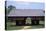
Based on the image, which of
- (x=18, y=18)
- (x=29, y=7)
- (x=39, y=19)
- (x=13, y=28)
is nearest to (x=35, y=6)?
(x=29, y=7)

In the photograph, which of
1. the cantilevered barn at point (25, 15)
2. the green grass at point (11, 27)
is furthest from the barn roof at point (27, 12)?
the green grass at point (11, 27)

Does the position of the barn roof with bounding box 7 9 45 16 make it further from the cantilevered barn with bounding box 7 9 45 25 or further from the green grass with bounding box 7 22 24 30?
the green grass with bounding box 7 22 24 30

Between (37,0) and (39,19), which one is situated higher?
(37,0)

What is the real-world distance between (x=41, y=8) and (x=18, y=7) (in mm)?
327

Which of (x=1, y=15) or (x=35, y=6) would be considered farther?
(x=35, y=6)

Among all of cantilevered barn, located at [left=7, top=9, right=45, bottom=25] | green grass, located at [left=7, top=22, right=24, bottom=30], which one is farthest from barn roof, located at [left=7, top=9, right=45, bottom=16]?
green grass, located at [left=7, top=22, right=24, bottom=30]

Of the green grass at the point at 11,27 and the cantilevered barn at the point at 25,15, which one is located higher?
the cantilevered barn at the point at 25,15

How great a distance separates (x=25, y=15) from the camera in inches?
43.9

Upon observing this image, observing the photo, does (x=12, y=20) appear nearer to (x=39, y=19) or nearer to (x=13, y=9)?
(x=13, y=9)

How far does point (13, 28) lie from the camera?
1.09 meters

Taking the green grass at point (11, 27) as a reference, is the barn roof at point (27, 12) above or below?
above

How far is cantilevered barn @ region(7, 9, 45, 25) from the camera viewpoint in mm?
1095

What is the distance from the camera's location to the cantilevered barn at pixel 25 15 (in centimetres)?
109

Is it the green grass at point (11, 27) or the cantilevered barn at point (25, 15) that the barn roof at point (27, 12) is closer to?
the cantilevered barn at point (25, 15)
